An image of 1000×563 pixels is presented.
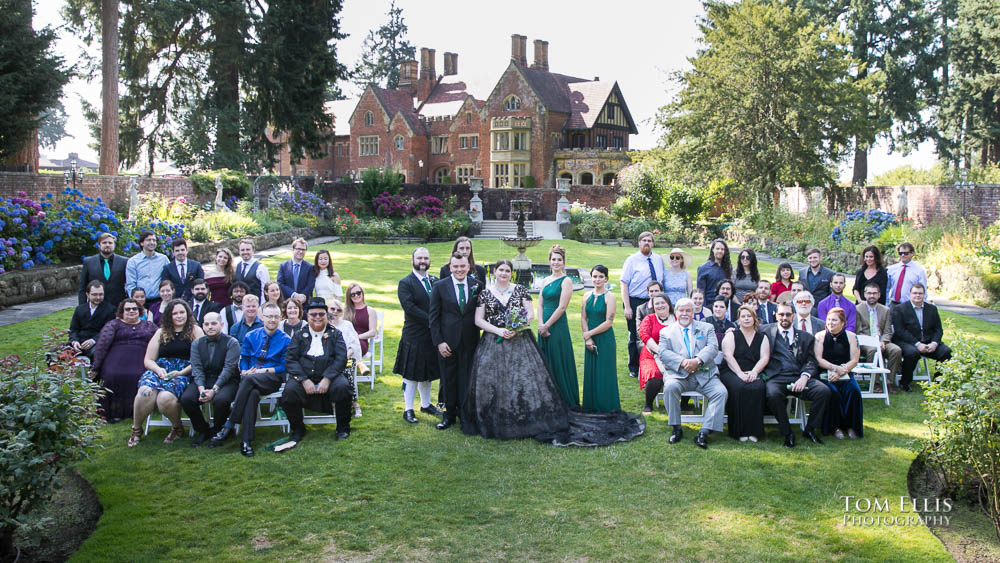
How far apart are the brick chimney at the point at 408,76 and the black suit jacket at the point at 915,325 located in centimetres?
5861

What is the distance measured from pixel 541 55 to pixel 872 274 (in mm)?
50509

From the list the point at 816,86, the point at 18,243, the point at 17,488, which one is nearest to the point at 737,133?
the point at 816,86

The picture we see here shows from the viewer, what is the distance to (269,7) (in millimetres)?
32781

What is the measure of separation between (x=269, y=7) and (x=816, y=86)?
887 inches

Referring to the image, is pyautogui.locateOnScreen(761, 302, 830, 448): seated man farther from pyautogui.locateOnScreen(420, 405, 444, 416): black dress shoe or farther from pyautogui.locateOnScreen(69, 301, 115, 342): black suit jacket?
pyautogui.locateOnScreen(69, 301, 115, 342): black suit jacket

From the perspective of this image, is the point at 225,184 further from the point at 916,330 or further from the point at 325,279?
the point at 916,330

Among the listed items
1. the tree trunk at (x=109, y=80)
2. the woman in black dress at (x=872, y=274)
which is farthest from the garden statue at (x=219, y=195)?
the woman in black dress at (x=872, y=274)

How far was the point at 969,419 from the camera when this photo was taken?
5.17m

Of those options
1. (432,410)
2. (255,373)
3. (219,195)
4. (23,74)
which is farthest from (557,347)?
(219,195)

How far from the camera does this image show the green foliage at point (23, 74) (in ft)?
59.0

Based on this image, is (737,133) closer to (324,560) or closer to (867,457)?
(867,457)

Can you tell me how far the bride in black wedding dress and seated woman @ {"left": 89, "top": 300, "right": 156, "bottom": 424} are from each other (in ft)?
11.1

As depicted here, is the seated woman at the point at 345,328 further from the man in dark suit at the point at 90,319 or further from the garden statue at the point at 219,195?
the garden statue at the point at 219,195

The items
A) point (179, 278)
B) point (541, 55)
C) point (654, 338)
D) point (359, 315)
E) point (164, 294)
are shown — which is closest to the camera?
point (654, 338)
